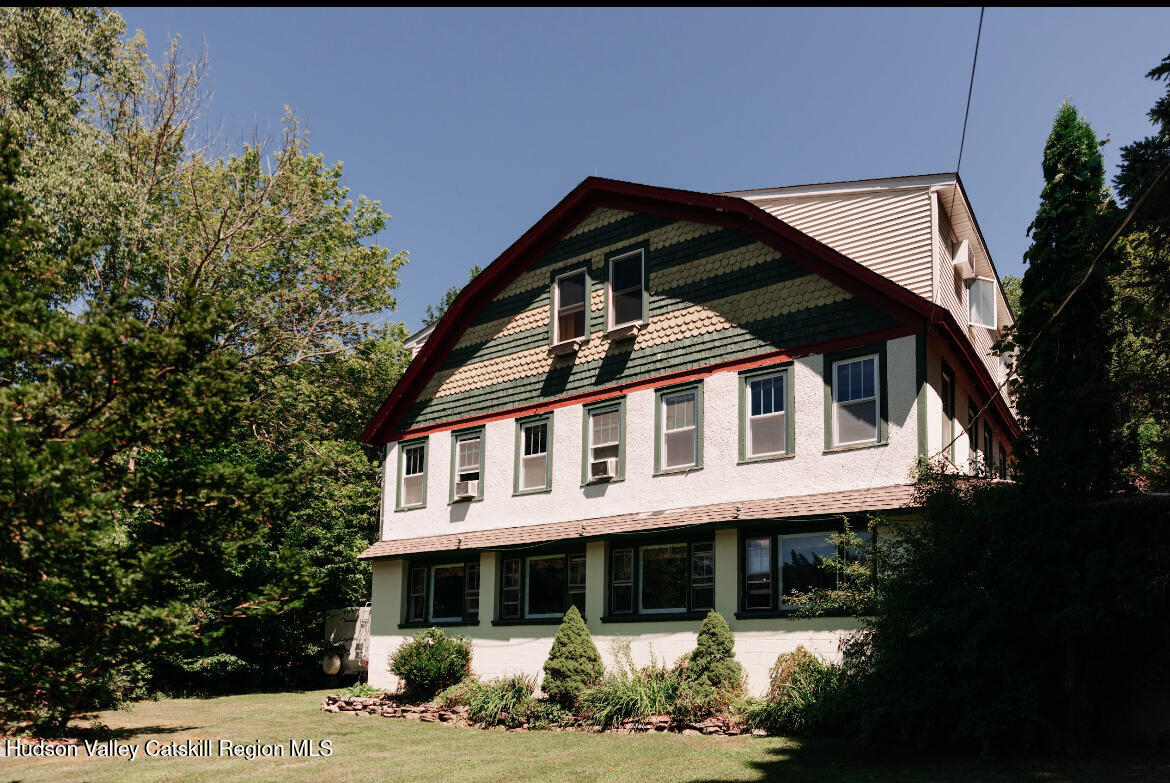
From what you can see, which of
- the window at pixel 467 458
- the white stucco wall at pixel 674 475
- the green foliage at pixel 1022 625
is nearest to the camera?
the green foliage at pixel 1022 625

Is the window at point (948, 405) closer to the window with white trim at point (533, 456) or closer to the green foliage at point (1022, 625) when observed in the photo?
the green foliage at point (1022, 625)

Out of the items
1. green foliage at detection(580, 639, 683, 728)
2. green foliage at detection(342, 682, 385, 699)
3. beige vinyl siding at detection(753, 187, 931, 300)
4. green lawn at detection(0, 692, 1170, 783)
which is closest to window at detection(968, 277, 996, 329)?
beige vinyl siding at detection(753, 187, 931, 300)

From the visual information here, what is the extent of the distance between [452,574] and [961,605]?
12916 millimetres

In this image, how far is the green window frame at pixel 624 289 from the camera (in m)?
19.6

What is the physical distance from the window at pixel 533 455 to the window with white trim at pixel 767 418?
16.1 ft

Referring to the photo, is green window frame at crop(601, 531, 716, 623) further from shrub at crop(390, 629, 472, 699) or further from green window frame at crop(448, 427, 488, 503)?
green window frame at crop(448, 427, 488, 503)

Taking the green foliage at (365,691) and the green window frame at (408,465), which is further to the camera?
the green window frame at (408,465)

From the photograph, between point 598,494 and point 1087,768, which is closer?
point 1087,768

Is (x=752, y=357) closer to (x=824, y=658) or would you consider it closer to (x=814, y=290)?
(x=814, y=290)

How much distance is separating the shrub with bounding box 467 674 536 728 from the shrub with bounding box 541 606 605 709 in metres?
0.48

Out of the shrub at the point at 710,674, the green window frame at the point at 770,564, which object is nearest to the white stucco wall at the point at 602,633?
the green window frame at the point at 770,564

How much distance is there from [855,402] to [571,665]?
6941mm

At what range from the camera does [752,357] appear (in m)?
17.7

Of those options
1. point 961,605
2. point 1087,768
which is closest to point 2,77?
point 961,605
